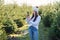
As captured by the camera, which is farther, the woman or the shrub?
the shrub

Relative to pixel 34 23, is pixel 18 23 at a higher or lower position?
lower

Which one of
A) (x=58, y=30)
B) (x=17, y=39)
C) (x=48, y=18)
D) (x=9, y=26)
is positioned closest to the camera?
(x=58, y=30)

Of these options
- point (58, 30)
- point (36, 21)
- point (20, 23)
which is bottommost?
point (20, 23)

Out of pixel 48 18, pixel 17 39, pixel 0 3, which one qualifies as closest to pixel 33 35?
pixel 0 3

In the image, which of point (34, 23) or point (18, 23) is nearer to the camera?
point (34, 23)

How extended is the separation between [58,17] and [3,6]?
235cm

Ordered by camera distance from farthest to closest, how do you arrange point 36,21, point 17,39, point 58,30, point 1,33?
point 17,39 → point 58,30 → point 1,33 → point 36,21

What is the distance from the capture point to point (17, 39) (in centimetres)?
1279

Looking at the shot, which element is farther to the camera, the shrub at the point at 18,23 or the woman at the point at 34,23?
the shrub at the point at 18,23

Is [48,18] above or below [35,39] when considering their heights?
below

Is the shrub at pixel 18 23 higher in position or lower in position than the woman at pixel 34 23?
lower

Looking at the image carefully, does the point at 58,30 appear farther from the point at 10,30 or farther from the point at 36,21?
the point at 10,30

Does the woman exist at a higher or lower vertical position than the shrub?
higher

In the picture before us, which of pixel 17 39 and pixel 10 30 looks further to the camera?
pixel 10 30
